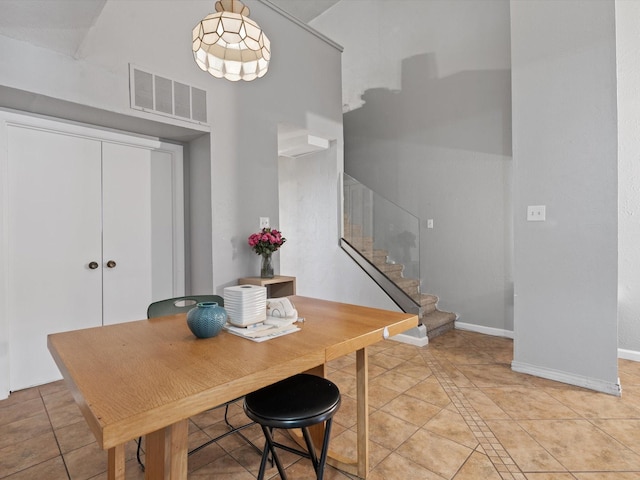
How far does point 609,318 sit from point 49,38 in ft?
14.6

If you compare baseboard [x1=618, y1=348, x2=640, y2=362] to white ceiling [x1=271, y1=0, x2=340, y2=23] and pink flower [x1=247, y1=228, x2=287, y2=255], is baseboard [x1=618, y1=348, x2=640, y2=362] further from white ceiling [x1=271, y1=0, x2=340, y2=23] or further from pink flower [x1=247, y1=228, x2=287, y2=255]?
white ceiling [x1=271, y1=0, x2=340, y2=23]

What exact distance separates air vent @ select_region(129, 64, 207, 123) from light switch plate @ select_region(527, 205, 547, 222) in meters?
3.07

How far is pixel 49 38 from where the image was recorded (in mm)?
2350

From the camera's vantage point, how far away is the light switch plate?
9.24ft

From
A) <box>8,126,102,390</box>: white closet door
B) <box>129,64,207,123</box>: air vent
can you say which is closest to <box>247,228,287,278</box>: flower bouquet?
<box>129,64,207,123</box>: air vent

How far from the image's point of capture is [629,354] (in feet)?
10.6

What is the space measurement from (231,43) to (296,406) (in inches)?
63.9

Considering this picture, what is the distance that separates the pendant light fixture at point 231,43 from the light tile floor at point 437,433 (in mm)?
2068

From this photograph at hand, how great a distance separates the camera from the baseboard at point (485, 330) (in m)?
4.05

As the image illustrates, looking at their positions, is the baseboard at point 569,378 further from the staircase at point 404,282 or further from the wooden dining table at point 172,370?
the wooden dining table at point 172,370

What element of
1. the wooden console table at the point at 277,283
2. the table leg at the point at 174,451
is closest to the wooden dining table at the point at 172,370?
the table leg at the point at 174,451

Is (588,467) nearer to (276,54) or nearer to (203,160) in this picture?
(203,160)

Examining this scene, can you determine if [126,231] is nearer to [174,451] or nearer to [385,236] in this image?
[174,451]

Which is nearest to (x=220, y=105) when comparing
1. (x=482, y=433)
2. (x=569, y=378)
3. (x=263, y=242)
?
(x=263, y=242)
